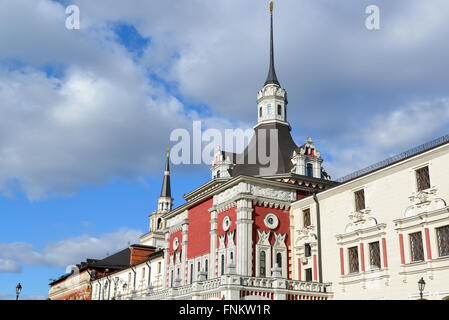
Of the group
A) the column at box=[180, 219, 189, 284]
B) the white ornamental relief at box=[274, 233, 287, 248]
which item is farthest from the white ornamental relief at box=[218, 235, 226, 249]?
the column at box=[180, 219, 189, 284]

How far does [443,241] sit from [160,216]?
68.2 meters

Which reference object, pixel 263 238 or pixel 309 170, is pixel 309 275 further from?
pixel 309 170

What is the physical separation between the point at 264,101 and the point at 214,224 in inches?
554

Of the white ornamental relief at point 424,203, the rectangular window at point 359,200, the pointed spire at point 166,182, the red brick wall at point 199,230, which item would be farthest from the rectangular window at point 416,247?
the pointed spire at point 166,182

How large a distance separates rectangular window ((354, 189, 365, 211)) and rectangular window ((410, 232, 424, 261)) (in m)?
4.08

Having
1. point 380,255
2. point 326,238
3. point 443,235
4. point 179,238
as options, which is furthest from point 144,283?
point 443,235

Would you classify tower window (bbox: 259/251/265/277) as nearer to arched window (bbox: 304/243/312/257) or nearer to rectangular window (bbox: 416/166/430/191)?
arched window (bbox: 304/243/312/257)

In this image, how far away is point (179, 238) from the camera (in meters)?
39.4

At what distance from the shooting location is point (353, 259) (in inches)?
1093

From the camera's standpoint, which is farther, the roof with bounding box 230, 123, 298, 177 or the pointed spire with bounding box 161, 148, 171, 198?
the pointed spire with bounding box 161, 148, 171, 198

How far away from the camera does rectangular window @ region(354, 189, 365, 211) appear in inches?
1098

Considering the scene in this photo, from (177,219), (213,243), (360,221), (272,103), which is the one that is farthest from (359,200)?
(177,219)

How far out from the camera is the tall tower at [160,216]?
8219 centimetres

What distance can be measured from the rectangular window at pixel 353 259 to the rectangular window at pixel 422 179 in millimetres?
5587
